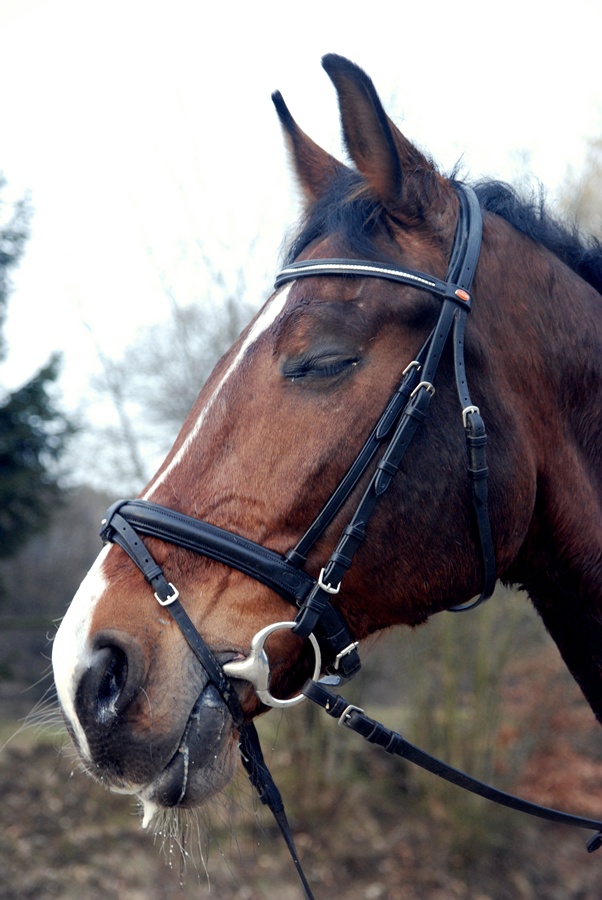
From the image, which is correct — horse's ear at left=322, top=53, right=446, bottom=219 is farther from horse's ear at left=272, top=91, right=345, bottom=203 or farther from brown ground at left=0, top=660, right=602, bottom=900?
brown ground at left=0, top=660, right=602, bottom=900

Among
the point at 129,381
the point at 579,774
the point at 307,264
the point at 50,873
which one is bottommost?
the point at 579,774

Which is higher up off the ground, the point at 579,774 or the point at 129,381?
the point at 129,381

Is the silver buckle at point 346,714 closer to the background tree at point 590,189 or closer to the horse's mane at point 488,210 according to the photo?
the horse's mane at point 488,210

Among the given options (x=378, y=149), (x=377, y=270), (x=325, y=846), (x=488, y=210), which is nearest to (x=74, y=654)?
(x=377, y=270)

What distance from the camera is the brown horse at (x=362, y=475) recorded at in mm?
1896

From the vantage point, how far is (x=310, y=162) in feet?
8.79

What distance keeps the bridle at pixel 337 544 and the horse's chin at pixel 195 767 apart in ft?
0.17

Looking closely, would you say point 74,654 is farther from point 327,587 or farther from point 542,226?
point 542,226

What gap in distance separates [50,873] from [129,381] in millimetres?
5605

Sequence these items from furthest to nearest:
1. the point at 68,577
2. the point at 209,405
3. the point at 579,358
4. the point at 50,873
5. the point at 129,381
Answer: the point at 68,577, the point at 129,381, the point at 50,873, the point at 579,358, the point at 209,405

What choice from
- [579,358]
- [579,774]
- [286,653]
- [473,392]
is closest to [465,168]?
[579,358]

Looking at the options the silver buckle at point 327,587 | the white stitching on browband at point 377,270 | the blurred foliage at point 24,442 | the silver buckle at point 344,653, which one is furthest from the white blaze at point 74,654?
the blurred foliage at point 24,442

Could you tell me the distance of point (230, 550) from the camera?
1.99 m

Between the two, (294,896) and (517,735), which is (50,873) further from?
(517,735)
